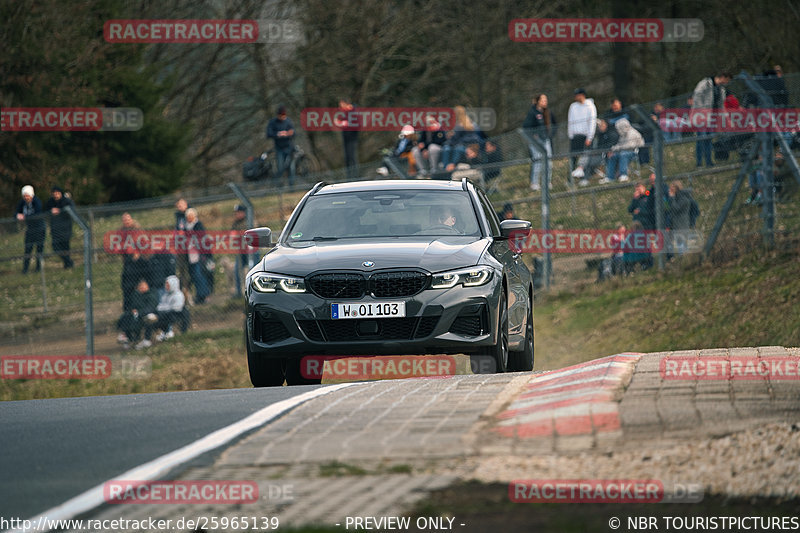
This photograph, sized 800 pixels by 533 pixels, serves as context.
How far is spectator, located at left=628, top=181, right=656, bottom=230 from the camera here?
19969 millimetres

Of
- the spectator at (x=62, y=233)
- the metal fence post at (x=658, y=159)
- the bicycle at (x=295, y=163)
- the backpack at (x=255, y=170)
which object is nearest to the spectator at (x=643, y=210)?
the metal fence post at (x=658, y=159)

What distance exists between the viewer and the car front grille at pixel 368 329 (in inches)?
411

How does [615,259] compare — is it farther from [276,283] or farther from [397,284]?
[276,283]

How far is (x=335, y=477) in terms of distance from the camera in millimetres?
6258

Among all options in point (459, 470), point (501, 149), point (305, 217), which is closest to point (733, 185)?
point (501, 149)

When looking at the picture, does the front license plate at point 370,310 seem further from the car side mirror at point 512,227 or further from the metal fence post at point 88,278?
the metal fence post at point 88,278

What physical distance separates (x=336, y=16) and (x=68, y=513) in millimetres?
41378

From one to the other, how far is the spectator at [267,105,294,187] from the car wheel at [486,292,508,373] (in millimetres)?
18657

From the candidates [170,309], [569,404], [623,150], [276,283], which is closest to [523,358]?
[276,283]

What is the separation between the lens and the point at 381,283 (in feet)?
34.2

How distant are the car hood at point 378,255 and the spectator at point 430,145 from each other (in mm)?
14258

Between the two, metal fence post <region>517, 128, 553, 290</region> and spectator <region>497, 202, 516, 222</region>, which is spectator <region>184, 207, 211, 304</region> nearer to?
spectator <region>497, 202, 516, 222</region>

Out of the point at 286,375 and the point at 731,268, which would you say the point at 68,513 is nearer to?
the point at 286,375

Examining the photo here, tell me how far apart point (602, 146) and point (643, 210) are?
200 centimetres
